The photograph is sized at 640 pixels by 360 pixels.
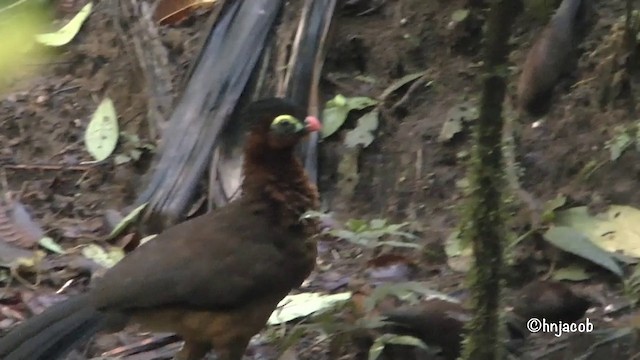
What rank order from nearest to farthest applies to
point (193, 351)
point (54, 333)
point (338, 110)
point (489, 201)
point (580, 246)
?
point (489, 201) → point (54, 333) → point (193, 351) → point (580, 246) → point (338, 110)

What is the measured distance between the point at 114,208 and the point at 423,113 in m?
1.52

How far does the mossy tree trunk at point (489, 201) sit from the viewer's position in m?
1.97

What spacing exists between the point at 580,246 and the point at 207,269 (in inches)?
54.7

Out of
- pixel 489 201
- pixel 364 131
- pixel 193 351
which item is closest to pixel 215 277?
pixel 193 351

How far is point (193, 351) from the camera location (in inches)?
117

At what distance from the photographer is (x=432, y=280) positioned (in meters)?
3.56

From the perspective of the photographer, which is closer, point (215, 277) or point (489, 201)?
point (489, 201)

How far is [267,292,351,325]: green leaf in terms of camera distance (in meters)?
3.36

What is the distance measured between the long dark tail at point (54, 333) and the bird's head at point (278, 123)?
0.76 metres

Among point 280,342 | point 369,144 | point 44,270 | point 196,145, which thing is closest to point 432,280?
point 280,342

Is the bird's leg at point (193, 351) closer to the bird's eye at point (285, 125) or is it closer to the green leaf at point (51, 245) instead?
the bird's eye at point (285, 125)

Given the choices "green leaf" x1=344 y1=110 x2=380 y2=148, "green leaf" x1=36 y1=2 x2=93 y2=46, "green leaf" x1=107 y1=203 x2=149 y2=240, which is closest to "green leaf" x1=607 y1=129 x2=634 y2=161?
"green leaf" x1=344 y1=110 x2=380 y2=148

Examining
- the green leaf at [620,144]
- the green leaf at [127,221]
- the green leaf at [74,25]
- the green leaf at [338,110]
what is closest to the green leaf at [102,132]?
the green leaf at [74,25]

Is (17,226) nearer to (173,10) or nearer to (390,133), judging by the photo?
(173,10)
